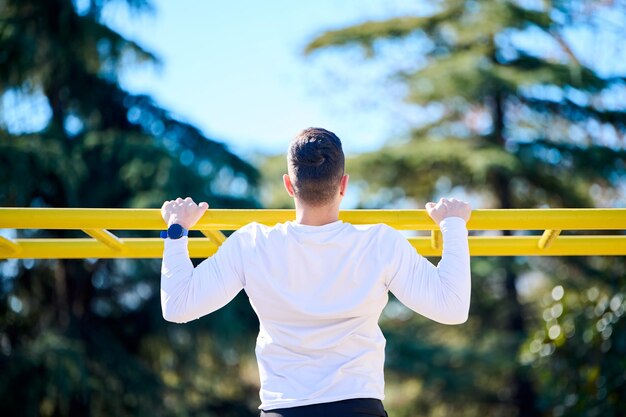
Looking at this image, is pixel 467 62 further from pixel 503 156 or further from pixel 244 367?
pixel 244 367

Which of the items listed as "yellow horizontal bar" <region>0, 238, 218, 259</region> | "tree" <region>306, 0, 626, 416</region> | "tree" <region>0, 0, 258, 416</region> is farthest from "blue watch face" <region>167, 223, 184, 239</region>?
"tree" <region>306, 0, 626, 416</region>

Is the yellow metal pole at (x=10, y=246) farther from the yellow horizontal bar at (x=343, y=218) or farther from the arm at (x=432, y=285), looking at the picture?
the arm at (x=432, y=285)

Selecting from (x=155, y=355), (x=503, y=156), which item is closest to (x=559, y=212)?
(x=155, y=355)

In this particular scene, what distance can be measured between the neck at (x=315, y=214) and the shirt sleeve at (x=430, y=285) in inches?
6.3

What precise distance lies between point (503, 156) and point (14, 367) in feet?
21.6

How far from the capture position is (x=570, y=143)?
36.3ft

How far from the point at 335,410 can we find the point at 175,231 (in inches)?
22.4

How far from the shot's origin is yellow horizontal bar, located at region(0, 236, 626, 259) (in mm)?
2578

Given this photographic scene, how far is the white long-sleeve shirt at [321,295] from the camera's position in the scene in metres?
1.74

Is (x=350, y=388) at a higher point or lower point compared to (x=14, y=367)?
higher

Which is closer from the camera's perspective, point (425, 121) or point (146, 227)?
point (146, 227)

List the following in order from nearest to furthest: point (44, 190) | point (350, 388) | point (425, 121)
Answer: point (350, 388) < point (44, 190) < point (425, 121)

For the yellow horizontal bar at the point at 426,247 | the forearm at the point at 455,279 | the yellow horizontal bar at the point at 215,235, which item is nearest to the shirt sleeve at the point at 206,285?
the forearm at the point at 455,279

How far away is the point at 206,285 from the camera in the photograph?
180cm
